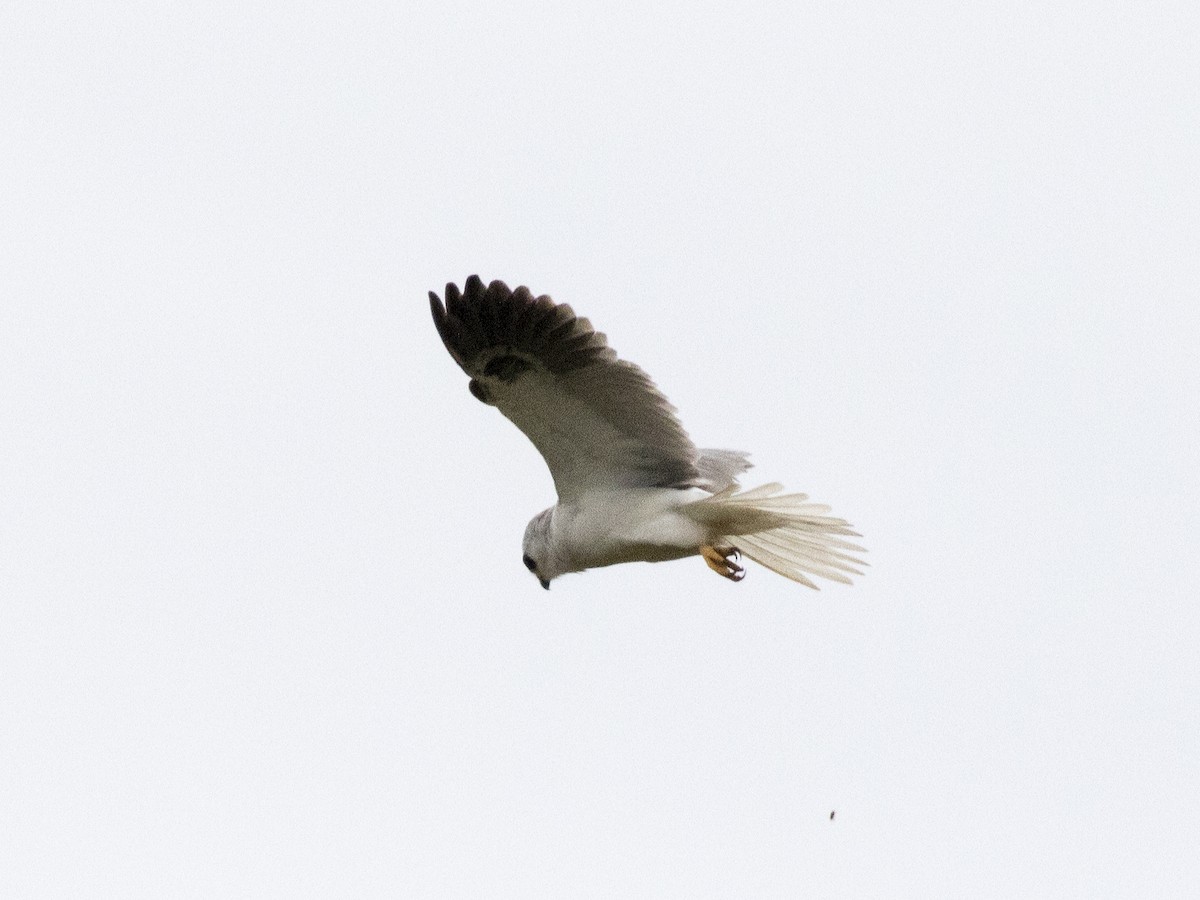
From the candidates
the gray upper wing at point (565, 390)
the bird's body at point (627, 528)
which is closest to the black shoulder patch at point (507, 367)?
the gray upper wing at point (565, 390)

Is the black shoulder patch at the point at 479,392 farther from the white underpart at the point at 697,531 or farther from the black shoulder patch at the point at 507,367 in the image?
the white underpart at the point at 697,531

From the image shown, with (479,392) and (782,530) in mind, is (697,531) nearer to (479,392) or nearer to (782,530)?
(782,530)

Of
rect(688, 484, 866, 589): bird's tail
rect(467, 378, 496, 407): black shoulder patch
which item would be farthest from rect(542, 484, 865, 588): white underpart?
rect(467, 378, 496, 407): black shoulder patch

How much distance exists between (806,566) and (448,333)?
192 centimetres

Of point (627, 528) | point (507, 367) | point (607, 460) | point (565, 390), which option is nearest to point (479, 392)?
point (507, 367)

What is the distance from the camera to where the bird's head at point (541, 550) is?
10.3 metres

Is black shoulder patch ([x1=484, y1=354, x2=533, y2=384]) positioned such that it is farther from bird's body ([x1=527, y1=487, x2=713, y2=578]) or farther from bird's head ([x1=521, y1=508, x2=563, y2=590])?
bird's head ([x1=521, y1=508, x2=563, y2=590])

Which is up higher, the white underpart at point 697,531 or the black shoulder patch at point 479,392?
the black shoulder patch at point 479,392

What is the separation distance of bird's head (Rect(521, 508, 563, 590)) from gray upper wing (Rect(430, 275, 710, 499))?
0.27 metres

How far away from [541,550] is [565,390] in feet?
3.75

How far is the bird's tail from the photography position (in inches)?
371

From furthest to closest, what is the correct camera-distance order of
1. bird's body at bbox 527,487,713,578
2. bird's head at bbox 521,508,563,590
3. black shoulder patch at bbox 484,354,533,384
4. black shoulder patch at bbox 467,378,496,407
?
bird's head at bbox 521,508,563,590 → bird's body at bbox 527,487,713,578 → black shoulder patch at bbox 467,378,496,407 → black shoulder patch at bbox 484,354,533,384

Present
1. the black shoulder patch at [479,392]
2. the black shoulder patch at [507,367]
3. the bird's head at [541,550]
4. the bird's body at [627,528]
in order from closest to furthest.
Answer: the black shoulder patch at [507,367], the black shoulder patch at [479,392], the bird's body at [627,528], the bird's head at [541,550]

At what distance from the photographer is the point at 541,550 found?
34.1 feet
